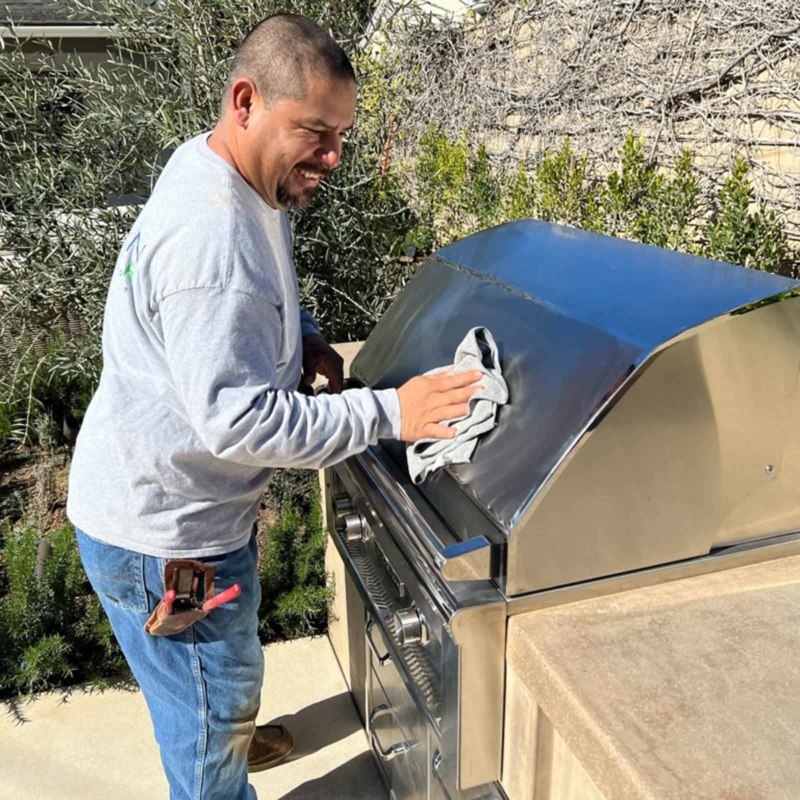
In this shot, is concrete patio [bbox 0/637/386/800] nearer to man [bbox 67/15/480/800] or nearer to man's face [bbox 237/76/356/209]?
man [bbox 67/15/480/800]

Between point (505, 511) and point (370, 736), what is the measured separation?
4.53ft

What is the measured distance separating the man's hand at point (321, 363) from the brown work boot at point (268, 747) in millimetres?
1162

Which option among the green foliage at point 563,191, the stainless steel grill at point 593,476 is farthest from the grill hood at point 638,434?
the green foliage at point 563,191

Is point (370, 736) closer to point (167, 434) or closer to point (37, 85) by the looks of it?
point (167, 434)

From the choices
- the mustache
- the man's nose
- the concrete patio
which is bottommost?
the concrete patio

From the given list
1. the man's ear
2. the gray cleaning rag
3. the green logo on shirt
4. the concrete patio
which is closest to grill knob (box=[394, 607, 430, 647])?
the gray cleaning rag

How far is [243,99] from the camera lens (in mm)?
1295

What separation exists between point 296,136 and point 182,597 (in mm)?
900

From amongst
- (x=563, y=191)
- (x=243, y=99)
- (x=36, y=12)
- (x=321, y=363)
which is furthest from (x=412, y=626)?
(x=36, y=12)

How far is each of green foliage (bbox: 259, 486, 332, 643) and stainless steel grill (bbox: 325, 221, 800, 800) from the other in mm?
1281

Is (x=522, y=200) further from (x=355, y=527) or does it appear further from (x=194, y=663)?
(x=194, y=663)

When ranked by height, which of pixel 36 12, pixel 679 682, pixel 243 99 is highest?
pixel 36 12

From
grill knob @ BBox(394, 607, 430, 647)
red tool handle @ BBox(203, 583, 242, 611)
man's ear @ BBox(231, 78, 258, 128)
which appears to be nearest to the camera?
man's ear @ BBox(231, 78, 258, 128)

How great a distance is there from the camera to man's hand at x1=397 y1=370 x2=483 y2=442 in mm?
1326
